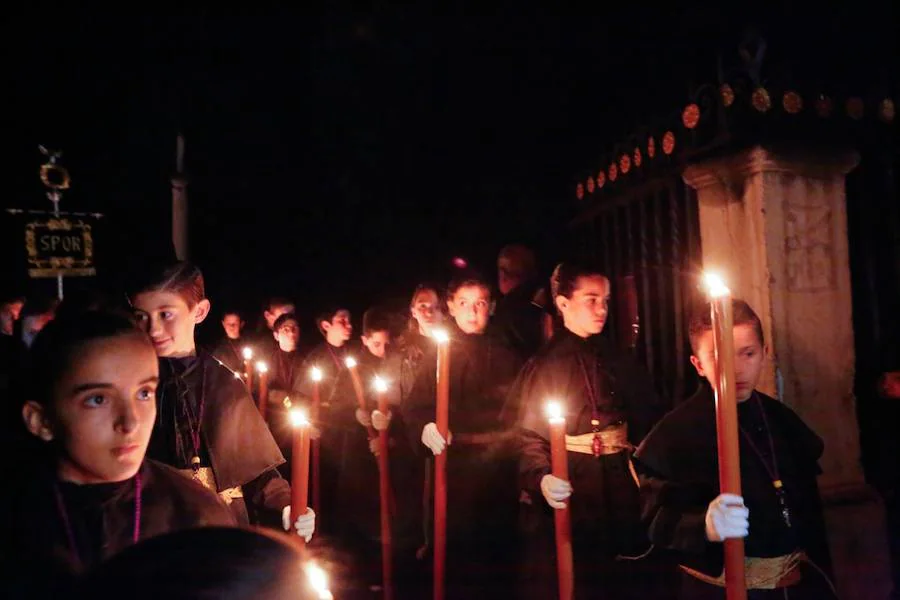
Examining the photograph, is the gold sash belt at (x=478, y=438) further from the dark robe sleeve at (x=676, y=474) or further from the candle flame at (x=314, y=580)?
the candle flame at (x=314, y=580)

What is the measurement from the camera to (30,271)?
12227 millimetres

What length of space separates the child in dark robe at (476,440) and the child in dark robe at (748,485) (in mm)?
2281

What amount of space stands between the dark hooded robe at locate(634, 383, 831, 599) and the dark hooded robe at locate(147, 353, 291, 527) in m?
1.58

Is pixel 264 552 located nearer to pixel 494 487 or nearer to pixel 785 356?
pixel 785 356

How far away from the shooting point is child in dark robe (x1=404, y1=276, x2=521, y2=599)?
5.07 metres

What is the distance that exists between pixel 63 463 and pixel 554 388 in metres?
2.58

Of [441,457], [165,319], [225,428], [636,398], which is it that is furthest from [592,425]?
[165,319]

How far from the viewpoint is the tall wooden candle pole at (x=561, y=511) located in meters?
2.27

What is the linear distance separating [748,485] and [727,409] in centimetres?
109

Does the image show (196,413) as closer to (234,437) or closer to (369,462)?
(234,437)

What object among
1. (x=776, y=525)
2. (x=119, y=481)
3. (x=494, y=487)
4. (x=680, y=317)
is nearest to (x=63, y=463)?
(x=119, y=481)

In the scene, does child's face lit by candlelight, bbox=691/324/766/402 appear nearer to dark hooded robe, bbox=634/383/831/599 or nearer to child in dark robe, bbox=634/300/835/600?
child in dark robe, bbox=634/300/835/600

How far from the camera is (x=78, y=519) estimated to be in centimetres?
184

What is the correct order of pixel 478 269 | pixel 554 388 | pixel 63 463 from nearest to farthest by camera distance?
pixel 63 463 < pixel 554 388 < pixel 478 269
